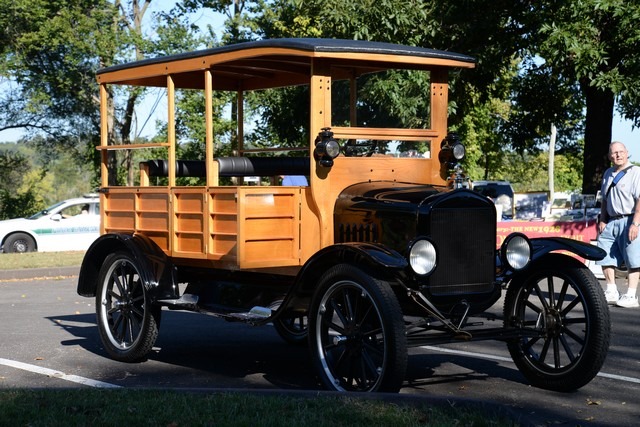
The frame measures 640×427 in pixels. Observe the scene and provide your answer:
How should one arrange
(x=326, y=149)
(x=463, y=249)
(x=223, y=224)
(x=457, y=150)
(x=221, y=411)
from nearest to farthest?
(x=221, y=411) → (x=463, y=249) → (x=326, y=149) → (x=223, y=224) → (x=457, y=150)

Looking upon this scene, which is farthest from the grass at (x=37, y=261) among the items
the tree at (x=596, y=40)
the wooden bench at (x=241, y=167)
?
the tree at (x=596, y=40)

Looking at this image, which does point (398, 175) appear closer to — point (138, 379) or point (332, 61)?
point (332, 61)

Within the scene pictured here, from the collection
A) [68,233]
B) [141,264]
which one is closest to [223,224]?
[141,264]

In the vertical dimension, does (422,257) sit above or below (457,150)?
below

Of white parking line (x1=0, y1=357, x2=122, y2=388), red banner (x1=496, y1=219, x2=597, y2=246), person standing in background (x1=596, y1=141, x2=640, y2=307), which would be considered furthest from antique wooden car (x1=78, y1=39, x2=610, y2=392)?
red banner (x1=496, y1=219, x2=597, y2=246)

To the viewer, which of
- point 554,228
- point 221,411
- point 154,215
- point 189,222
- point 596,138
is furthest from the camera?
point 596,138

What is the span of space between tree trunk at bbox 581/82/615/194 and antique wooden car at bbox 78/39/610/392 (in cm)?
1134

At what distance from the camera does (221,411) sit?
552cm

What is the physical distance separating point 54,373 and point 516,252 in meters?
3.56

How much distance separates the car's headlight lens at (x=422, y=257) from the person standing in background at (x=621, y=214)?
5085mm

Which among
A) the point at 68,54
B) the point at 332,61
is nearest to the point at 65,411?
the point at 332,61

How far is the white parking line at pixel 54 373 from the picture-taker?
7.05 m

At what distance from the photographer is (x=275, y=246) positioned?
745 cm

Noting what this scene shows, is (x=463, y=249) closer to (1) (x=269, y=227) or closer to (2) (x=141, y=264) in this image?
(1) (x=269, y=227)
